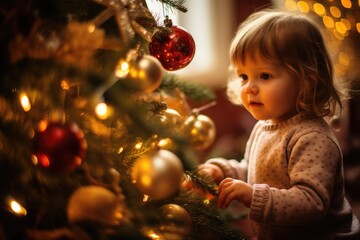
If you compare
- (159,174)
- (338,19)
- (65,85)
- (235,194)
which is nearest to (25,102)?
(65,85)

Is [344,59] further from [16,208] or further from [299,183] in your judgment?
[16,208]

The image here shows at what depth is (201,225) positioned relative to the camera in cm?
70

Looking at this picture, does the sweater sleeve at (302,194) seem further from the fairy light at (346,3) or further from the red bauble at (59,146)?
the fairy light at (346,3)

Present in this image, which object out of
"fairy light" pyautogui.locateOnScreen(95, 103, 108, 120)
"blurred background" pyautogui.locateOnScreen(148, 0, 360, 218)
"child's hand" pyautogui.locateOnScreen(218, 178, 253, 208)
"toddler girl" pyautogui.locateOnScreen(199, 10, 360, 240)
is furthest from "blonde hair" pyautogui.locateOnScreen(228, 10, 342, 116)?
"blurred background" pyautogui.locateOnScreen(148, 0, 360, 218)

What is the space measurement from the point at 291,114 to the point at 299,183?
180 mm

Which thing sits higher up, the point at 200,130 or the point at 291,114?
the point at 200,130

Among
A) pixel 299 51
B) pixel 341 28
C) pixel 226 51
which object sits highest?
pixel 226 51

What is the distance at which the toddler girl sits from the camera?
77 cm

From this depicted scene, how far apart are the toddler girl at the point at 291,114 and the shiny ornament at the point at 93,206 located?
1.07 ft

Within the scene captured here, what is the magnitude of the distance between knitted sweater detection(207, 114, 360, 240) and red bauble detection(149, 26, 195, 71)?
278 mm

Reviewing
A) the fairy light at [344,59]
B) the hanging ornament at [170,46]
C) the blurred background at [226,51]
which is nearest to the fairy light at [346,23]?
the blurred background at [226,51]

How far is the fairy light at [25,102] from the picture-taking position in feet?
1.65

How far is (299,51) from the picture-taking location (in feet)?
2.80

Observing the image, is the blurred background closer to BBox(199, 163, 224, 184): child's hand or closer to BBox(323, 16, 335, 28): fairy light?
BBox(323, 16, 335, 28): fairy light
